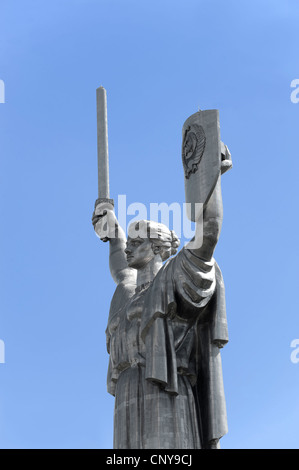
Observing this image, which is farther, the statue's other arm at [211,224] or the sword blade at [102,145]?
the sword blade at [102,145]

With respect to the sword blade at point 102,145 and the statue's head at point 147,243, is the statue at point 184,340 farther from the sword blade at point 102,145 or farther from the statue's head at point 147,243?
the sword blade at point 102,145

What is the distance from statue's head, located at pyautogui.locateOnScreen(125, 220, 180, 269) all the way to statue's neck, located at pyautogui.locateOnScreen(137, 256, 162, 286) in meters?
0.04

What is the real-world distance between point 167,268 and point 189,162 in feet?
5.13

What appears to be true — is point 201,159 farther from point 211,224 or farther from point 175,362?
point 175,362

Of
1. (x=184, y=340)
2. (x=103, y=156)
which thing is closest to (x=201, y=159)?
(x=184, y=340)

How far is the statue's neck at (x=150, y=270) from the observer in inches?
746

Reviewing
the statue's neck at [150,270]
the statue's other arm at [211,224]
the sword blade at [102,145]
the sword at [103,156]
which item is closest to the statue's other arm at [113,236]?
the sword at [103,156]

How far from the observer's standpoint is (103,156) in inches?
803

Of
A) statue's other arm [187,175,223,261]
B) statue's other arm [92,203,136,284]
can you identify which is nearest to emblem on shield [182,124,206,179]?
statue's other arm [187,175,223,261]

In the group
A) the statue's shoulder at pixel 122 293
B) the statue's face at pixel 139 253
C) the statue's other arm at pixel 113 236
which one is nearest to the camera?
the statue's face at pixel 139 253

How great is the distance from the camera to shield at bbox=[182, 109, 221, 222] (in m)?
17.3

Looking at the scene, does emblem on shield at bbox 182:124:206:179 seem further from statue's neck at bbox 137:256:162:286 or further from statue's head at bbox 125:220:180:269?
→ statue's neck at bbox 137:256:162:286

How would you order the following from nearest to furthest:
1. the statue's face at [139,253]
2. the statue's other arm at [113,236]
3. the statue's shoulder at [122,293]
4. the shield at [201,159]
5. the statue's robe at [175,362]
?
the shield at [201,159], the statue's robe at [175,362], the statue's face at [139,253], the statue's shoulder at [122,293], the statue's other arm at [113,236]
